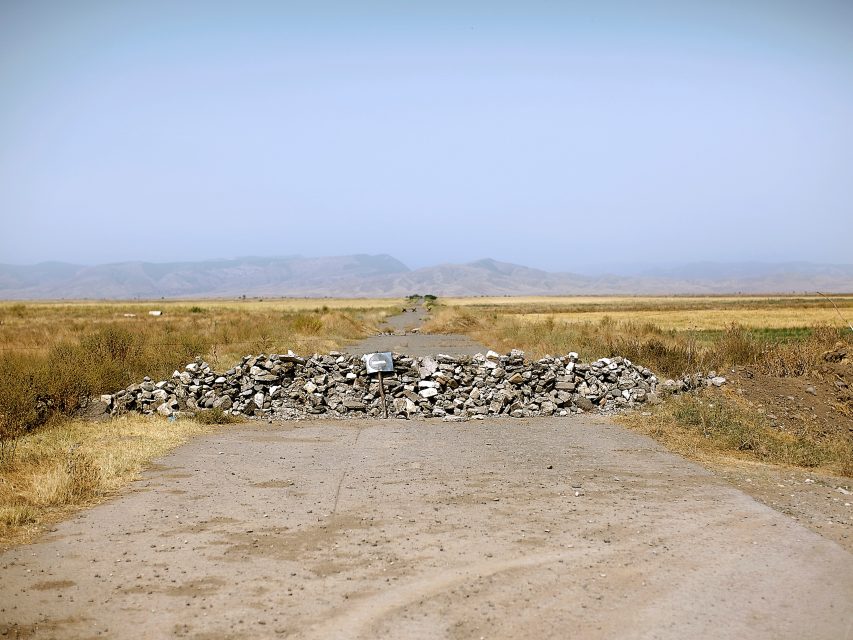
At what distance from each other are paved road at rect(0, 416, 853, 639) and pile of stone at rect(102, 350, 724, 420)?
16.1 feet

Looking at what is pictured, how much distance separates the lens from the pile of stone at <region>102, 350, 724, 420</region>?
48.6 feet

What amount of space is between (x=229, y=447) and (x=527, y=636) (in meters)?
7.83

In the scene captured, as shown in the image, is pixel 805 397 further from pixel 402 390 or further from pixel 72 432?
pixel 72 432

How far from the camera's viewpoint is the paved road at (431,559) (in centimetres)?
498

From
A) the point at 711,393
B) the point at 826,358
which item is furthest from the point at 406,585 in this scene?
the point at 826,358

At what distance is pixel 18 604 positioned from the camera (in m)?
5.28

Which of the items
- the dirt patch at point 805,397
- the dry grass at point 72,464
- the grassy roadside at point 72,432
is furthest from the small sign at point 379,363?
the dirt patch at point 805,397

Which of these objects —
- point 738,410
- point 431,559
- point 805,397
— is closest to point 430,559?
point 431,559

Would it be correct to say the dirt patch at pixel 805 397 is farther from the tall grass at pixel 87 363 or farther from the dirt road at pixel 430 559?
the tall grass at pixel 87 363

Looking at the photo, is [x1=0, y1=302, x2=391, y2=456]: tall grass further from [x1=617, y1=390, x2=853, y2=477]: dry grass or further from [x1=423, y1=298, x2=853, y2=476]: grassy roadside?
[x1=423, y1=298, x2=853, y2=476]: grassy roadside

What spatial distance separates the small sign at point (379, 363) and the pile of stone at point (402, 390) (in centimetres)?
37

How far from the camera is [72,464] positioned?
28.5 feet

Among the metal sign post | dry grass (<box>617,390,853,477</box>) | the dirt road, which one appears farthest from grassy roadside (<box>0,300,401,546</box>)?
dry grass (<box>617,390,853,477</box>)

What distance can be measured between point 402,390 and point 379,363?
0.86 meters
